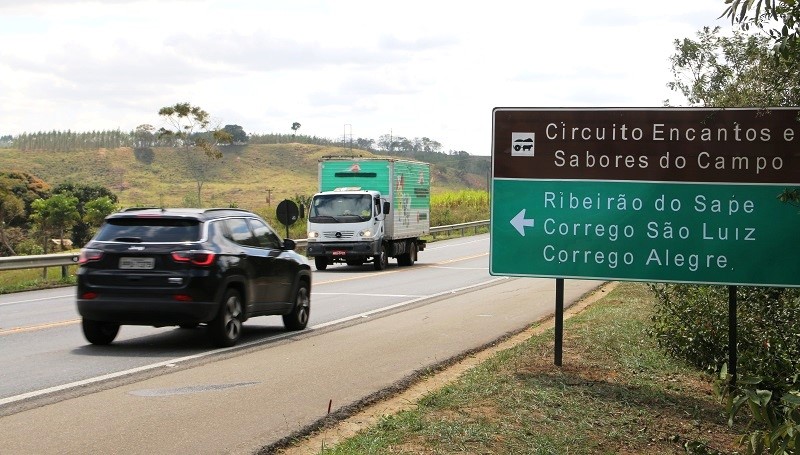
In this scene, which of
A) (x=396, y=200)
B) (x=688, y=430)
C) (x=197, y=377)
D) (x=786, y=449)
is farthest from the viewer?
(x=396, y=200)

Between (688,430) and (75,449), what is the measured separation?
15.2 feet

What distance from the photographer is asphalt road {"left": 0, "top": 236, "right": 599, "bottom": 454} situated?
830 centimetres

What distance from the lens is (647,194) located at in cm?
1092

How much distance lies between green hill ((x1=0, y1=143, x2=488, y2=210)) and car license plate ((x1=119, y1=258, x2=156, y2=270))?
230ft

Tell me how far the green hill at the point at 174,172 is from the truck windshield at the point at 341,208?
5064 centimetres

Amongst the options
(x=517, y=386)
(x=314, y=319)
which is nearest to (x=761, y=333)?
(x=517, y=386)

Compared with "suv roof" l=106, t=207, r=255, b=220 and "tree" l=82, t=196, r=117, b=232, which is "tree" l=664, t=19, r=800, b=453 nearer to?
"suv roof" l=106, t=207, r=255, b=220

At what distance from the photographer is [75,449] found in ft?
25.2

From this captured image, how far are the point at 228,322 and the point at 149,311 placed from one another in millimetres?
1049

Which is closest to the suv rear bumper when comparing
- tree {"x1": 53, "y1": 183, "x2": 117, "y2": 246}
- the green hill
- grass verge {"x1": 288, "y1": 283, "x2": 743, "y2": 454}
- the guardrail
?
grass verge {"x1": 288, "y1": 283, "x2": 743, "y2": 454}

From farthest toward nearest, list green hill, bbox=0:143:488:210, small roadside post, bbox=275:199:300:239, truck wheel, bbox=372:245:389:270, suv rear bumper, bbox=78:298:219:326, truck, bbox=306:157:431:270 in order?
1. green hill, bbox=0:143:488:210
2. small roadside post, bbox=275:199:300:239
3. truck wheel, bbox=372:245:389:270
4. truck, bbox=306:157:431:270
5. suv rear bumper, bbox=78:298:219:326

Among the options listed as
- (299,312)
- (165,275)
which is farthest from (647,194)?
(299,312)

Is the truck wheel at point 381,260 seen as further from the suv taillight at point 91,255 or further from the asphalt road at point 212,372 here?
the suv taillight at point 91,255

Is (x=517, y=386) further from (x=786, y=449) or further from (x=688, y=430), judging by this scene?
(x=786, y=449)
